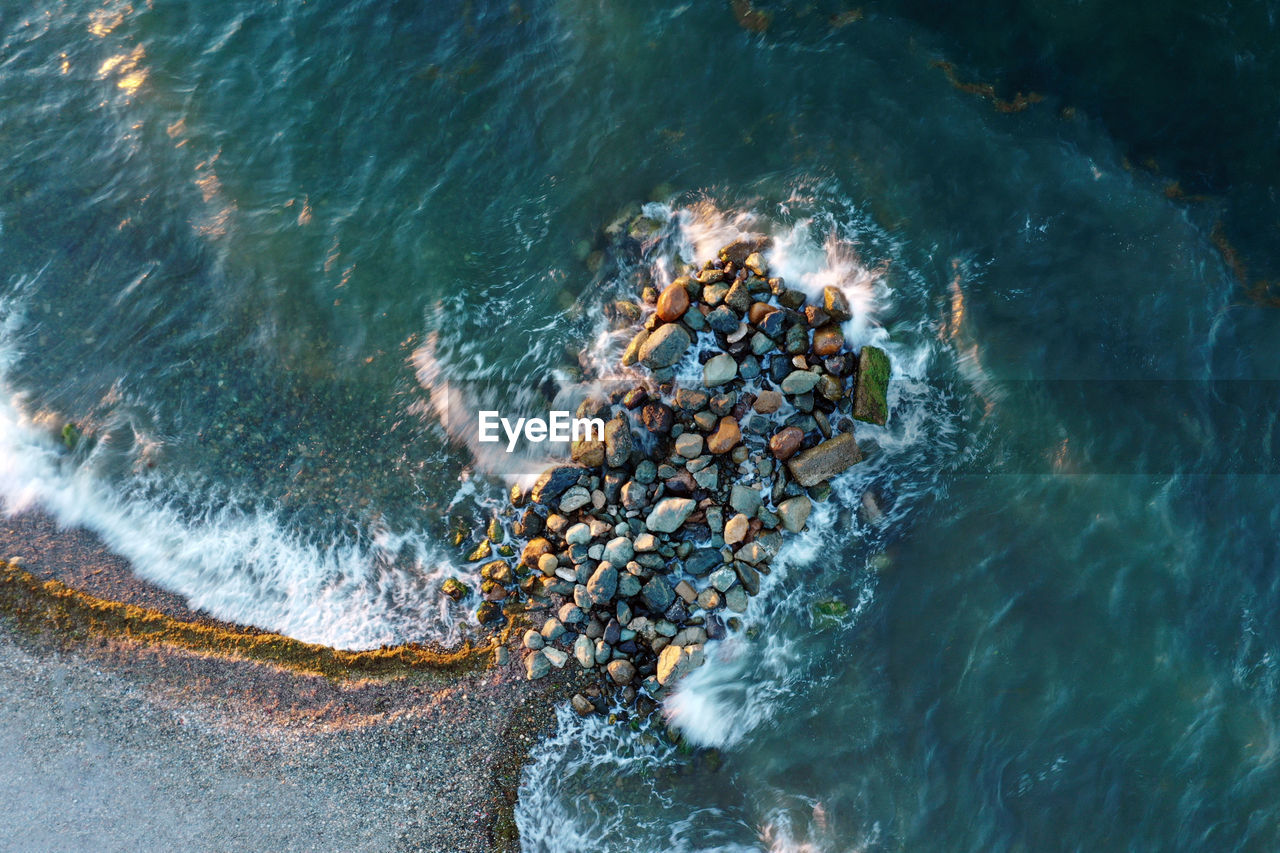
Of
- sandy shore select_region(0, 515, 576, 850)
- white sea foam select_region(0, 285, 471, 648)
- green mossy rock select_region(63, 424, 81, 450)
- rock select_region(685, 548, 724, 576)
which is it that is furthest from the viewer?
green mossy rock select_region(63, 424, 81, 450)

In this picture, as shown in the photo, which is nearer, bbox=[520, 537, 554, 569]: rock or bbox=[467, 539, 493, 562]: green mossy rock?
bbox=[520, 537, 554, 569]: rock

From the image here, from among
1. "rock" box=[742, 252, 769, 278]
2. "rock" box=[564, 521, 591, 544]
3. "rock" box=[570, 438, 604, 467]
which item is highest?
"rock" box=[742, 252, 769, 278]

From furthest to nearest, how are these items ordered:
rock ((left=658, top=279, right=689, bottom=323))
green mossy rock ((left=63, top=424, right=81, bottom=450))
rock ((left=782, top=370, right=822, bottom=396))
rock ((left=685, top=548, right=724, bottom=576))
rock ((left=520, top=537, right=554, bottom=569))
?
green mossy rock ((left=63, top=424, right=81, bottom=450)) < rock ((left=520, top=537, right=554, bottom=569)) < rock ((left=685, top=548, right=724, bottom=576)) < rock ((left=658, top=279, right=689, bottom=323)) < rock ((left=782, top=370, right=822, bottom=396))

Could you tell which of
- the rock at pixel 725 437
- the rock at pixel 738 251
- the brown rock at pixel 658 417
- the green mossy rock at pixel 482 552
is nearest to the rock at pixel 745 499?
the rock at pixel 725 437

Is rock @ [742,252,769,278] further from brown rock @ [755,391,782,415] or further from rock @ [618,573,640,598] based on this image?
rock @ [618,573,640,598]

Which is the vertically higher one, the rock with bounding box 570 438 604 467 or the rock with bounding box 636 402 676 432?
the rock with bounding box 636 402 676 432

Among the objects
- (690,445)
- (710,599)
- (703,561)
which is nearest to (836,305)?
(690,445)

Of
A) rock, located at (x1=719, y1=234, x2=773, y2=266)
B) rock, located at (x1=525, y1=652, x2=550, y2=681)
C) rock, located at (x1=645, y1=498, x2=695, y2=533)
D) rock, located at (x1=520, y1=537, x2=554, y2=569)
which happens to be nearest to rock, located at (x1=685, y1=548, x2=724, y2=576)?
rock, located at (x1=645, y1=498, x2=695, y2=533)
